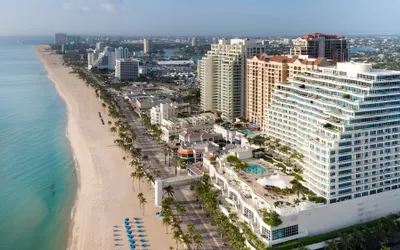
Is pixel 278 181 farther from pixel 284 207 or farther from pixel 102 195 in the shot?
pixel 102 195

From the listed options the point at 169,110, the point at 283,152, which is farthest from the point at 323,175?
the point at 169,110

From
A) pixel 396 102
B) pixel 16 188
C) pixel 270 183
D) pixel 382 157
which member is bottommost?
pixel 16 188

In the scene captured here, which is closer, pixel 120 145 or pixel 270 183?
pixel 270 183

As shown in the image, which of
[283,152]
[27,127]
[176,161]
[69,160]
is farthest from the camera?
[27,127]

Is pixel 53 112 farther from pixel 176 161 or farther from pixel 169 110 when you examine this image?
pixel 176 161

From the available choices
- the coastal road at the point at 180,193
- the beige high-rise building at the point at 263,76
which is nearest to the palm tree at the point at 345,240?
the coastal road at the point at 180,193

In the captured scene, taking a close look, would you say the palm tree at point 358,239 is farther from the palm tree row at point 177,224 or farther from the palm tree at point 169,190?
the palm tree at point 169,190

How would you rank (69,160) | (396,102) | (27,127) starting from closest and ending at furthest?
1. (396,102)
2. (69,160)
3. (27,127)
